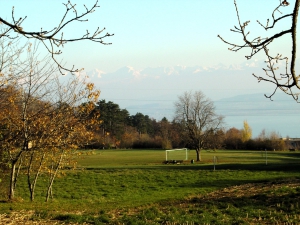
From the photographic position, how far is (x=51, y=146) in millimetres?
11672

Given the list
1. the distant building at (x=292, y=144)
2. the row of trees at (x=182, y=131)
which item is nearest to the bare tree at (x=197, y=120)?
the row of trees at (x=182, y=131)

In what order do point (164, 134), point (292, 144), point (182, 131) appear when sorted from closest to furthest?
point (182, 131) < point (292, 144) < point (164, 134)

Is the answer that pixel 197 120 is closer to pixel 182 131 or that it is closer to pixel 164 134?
pixel 182 131

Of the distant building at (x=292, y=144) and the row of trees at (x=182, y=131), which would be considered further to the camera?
the distant building at (x=292, y=144)

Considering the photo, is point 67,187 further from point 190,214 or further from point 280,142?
point 280,142

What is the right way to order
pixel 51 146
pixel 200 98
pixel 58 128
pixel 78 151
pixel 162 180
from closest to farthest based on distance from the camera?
pixel 51 146 → pixel 58 128 → pixel 78 151 → pixel 162 180 → pixel 200 98

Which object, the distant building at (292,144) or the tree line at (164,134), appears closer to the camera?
the tree line at (164,134)

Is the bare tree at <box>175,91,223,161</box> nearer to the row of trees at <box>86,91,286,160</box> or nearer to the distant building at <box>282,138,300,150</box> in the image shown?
the row of trees at <box>86,91,286,160</box>

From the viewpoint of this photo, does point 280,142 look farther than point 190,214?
Yes

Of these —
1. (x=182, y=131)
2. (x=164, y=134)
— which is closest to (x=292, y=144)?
(x=164, y=134)

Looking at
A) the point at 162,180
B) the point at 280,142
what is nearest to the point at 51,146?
the point at 162,180

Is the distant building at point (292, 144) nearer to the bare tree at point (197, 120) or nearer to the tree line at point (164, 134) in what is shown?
the tree line at point (164, 134)

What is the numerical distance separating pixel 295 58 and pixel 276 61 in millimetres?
192

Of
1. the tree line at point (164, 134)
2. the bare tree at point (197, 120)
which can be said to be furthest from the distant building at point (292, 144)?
the bare tree at point (197, 120)
